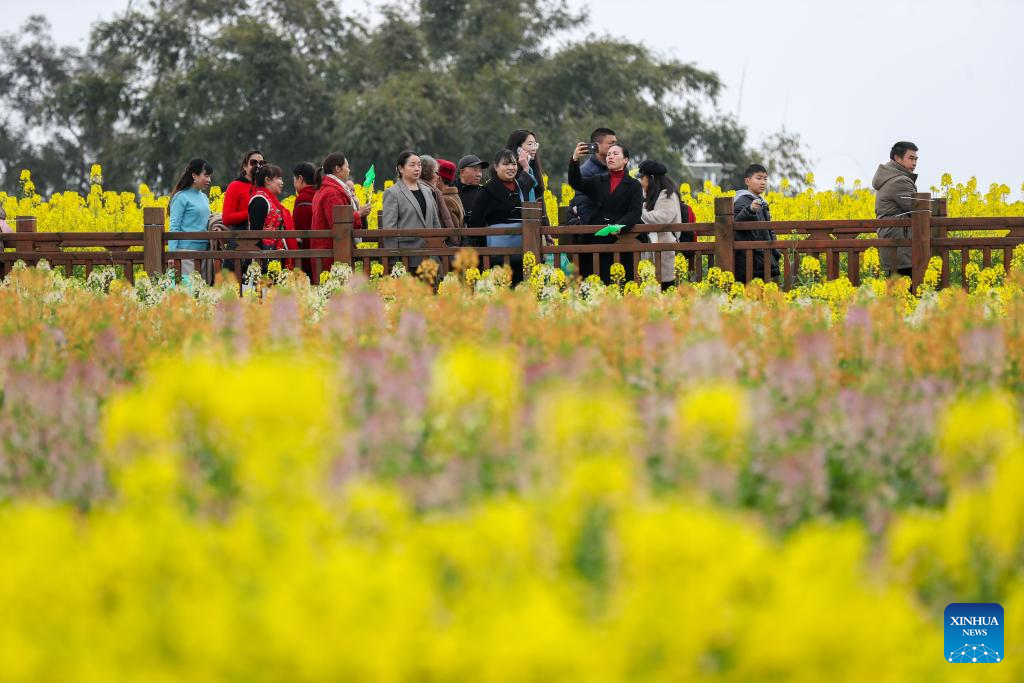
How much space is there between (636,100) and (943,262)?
2834 cm

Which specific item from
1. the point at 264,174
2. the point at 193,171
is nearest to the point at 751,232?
the point at 264,174

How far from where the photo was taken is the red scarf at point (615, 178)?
1108 cm

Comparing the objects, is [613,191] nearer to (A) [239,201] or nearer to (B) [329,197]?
(B) [329,197]

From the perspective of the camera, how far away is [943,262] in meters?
11.4

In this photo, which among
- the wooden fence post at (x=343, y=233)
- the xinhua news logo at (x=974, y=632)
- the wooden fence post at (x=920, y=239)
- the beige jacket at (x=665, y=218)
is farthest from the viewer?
the beige jacket at (x=665, y=218)

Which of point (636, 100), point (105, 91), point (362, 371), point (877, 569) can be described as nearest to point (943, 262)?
point (362, 371)

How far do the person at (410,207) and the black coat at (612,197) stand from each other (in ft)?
3.81

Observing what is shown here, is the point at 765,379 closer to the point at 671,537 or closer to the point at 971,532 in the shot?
the point at 971,532

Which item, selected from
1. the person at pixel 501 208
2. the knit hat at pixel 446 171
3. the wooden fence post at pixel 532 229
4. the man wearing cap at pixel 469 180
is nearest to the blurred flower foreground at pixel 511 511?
the wooden fence post at pixel 532 229

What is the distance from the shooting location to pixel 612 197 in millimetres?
11062

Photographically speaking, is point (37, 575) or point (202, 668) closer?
point (202, 668)

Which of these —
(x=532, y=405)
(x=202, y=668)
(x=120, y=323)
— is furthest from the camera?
(x=120, y=323)

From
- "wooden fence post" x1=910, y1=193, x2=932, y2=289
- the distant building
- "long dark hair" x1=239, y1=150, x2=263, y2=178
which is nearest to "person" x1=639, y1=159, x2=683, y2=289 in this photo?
"wooden fence post" x1=910, y1=193, x2=932, y2=289

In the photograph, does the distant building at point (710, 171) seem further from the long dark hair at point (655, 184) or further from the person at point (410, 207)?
the person at point (410, 207)
